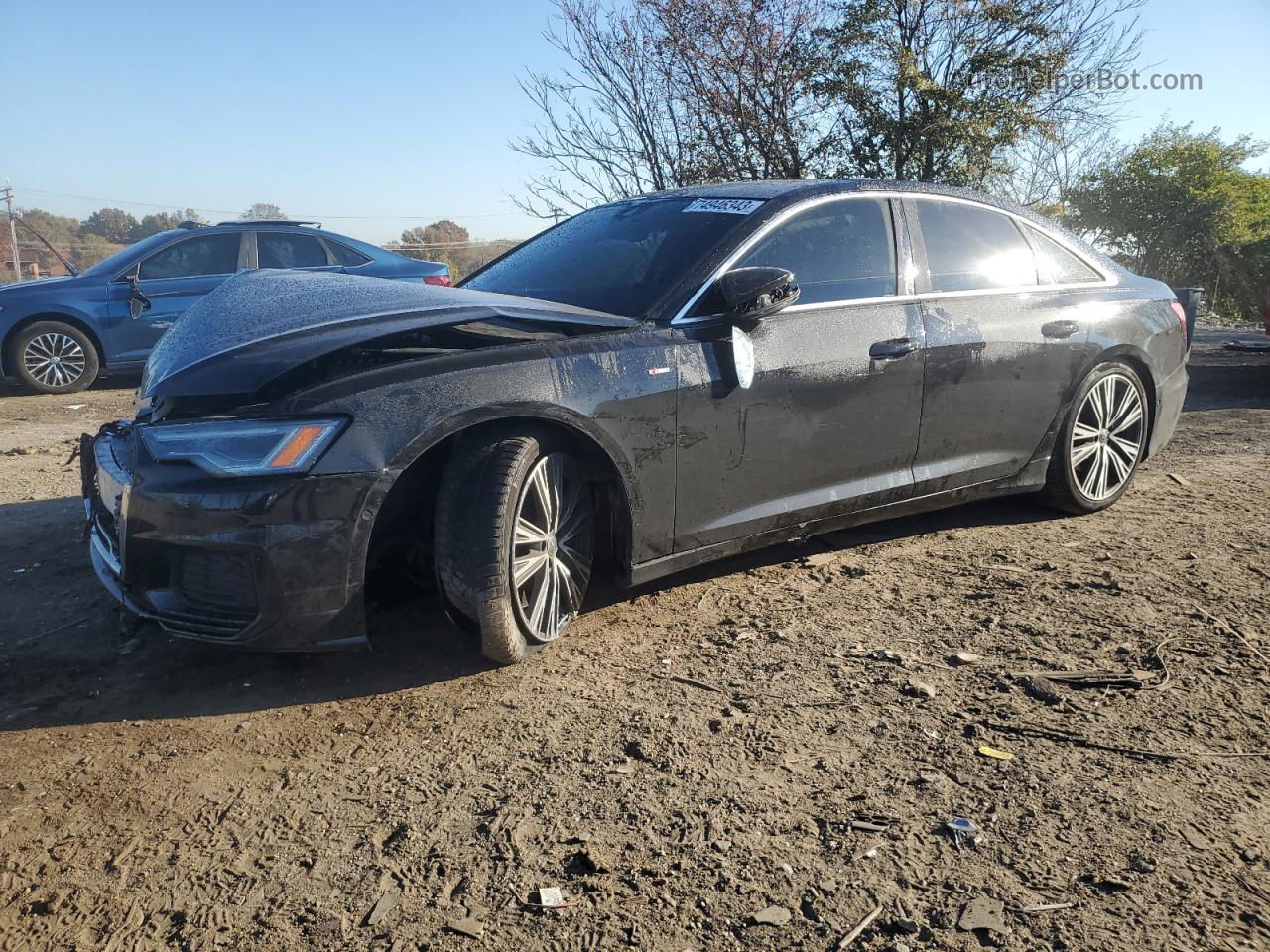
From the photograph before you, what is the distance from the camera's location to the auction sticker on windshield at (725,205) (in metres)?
4.02

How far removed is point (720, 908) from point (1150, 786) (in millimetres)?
1256

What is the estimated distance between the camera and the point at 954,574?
4.23 m

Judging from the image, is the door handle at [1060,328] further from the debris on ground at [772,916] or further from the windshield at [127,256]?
the windshield at [127,256]

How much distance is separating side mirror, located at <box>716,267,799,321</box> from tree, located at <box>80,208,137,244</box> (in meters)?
62.3

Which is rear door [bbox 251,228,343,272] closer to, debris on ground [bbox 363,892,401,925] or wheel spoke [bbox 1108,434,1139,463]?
wheel spoke [bbox 1108,434,1139,463]

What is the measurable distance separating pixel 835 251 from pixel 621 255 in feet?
2.86

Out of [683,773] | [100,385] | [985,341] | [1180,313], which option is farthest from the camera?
[100,385]

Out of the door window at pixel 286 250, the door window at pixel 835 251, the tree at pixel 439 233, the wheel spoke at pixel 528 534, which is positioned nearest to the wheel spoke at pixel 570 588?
the wheel spoke at pixel 528 534

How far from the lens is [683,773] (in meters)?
2.68

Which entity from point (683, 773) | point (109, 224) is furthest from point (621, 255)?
point (109, 224)

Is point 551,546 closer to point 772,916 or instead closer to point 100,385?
point 772,916

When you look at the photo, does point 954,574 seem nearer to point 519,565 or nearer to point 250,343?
point 519,565

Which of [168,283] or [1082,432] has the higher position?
[168,283]

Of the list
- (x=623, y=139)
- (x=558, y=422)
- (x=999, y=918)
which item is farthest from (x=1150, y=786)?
(x=623, y=139)
